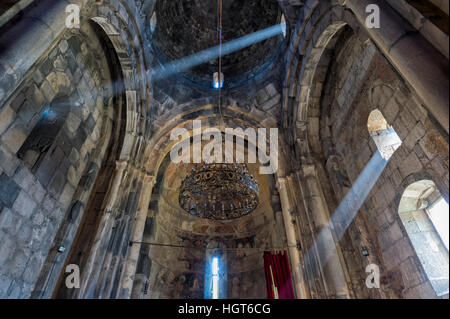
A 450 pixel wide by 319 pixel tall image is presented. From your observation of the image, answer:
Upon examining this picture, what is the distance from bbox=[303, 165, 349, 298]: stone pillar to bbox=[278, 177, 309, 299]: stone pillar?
2.36 feet

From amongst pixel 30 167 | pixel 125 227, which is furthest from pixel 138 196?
pixel 30 167

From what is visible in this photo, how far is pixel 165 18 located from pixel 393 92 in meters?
9.16

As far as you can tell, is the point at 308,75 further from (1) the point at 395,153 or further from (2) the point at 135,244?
(2) the point at 135,244

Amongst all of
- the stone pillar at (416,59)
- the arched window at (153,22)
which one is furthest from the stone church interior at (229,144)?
the arched window at (153,22)

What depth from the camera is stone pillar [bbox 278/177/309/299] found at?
6.02 metres

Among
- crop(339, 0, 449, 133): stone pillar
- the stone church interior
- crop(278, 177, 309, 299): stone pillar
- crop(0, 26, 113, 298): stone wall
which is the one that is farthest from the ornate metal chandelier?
crop(339, 0, 449, 133): stone pillar

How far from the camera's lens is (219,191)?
1148 cm

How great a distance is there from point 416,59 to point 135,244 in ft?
22.8

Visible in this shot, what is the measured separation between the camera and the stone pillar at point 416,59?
2668 millimetres

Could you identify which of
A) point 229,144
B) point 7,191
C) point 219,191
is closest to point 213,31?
point 229,144

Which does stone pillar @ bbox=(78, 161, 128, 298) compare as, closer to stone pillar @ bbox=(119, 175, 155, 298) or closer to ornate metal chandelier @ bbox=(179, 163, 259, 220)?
stone pillar @ bbox=(119, 175, 155, 298)

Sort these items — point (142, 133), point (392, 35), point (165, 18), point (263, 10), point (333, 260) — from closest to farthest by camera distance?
point (392, 35) < point (333, 260) < point (142, 133) < point (165, 18) < point (263, 10)

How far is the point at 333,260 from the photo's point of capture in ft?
18.3
